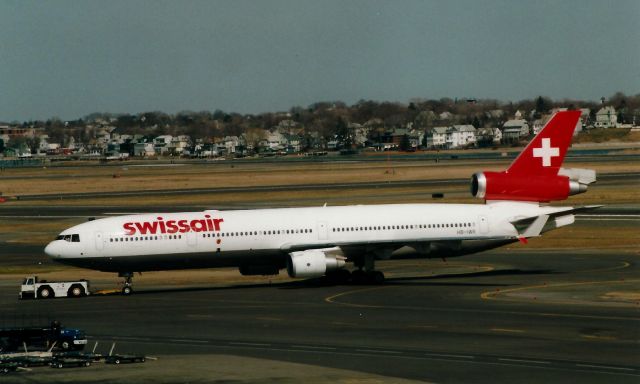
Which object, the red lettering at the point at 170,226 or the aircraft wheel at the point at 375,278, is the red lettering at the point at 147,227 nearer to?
the red lettering at the point at 170,226

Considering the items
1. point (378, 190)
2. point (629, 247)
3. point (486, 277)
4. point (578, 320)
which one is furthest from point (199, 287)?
point (378, 190)

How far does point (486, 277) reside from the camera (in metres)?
67.6

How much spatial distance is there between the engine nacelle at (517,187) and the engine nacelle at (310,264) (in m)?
11.5

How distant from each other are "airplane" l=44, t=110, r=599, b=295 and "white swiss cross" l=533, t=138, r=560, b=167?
3208 millimetres

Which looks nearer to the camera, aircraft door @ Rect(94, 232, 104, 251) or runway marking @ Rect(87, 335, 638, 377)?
runway marking @ Rect(87, 335, 638, 377)

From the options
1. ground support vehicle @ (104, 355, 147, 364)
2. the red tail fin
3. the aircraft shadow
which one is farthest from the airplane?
ground support vehicle @ (104, 355, 147, 364)

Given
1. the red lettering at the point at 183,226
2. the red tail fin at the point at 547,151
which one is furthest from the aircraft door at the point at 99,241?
the red tail fin at the point at 547,151

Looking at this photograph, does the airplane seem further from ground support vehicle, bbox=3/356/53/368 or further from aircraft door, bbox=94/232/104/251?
ground support vehicle, bbox=3/356/53/368

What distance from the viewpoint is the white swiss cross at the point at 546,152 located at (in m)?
69.6

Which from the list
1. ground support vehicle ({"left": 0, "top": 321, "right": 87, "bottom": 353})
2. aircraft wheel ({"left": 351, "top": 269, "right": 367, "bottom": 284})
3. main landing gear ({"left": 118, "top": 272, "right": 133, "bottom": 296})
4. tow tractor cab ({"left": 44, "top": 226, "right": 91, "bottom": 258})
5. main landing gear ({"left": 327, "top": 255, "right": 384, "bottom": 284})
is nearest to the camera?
ground support vehicle ({"left": 0, "top": 321, "right": 87, "bottom": 353})

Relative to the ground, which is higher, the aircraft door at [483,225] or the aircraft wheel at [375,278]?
the aircraft door at [483,225]

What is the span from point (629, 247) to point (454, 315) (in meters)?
31.8

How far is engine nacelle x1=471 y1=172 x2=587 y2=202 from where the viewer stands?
68.8 m

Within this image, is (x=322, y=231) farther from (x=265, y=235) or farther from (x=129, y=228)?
(x=129, y=228)
